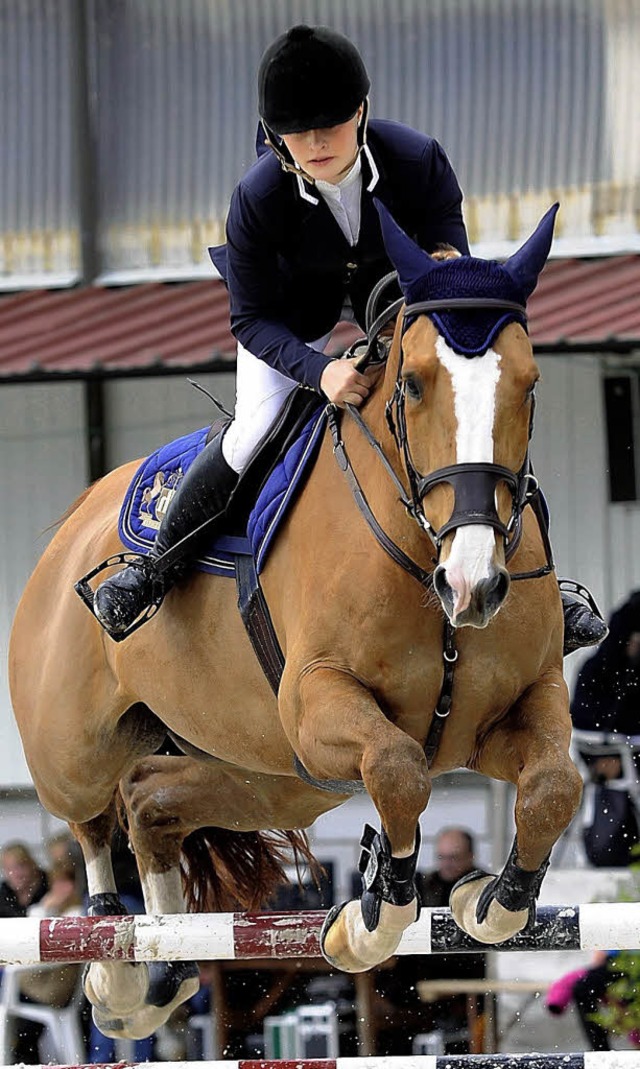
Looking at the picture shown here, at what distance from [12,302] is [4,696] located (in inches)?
76.0

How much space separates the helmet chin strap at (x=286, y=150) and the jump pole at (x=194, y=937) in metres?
1.62

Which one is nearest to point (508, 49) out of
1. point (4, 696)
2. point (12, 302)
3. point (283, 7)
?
point (283, 7)

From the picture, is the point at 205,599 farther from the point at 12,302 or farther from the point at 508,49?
the point at 508,49

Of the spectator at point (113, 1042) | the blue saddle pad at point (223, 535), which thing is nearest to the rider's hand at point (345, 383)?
the blue saddle pad at point (223, 535)

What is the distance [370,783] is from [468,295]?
92cm

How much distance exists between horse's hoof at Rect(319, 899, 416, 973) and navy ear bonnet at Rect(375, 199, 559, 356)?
1.12m

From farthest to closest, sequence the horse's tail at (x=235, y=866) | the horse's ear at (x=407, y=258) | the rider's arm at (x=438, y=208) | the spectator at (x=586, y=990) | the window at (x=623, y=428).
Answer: the window at (x=623, y=428) < the spectator at (x=586, y=990) < the horse's tail at (x=235, y=866) < the rider's arm at (x=438, y=208) < the horse's ear at (x=407, y=258)

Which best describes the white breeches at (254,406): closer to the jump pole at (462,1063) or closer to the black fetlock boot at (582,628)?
the black fetlock boot at (582,628)

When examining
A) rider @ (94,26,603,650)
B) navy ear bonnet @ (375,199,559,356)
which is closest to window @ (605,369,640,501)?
rider @ (94,26,603,650)

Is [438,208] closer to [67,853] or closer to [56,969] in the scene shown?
[56,969]

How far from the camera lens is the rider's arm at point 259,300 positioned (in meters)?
3.55

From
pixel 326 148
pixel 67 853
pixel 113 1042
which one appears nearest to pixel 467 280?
pixel 326 148

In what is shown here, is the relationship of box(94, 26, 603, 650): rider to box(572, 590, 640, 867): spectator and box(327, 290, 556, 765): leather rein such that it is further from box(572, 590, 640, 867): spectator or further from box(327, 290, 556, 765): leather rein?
box(572, 590, 640, 867): spectator

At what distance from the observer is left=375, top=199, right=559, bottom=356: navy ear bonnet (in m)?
3.01
